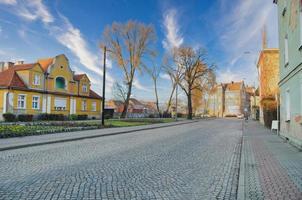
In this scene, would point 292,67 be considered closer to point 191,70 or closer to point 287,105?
point 287,105

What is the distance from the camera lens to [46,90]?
→ 120 feet

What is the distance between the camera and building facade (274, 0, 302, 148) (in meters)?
11.1

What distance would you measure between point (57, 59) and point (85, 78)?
272 inches

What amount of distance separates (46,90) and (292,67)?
1256 inches

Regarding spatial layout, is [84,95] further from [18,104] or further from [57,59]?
[18,104]

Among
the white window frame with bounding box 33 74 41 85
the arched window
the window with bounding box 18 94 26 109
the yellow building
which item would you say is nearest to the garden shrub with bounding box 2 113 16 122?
the yellow building

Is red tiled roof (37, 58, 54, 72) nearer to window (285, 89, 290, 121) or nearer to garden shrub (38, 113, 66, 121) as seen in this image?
garden shrub (38, 113, 66, 121)

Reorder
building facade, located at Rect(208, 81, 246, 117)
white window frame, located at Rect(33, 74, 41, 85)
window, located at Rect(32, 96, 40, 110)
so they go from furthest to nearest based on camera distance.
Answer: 1. building facade, located at Rect(208, 81, 246, 117)
2. white window frame, located at Rect(33, 74, 41, 85)
3. window, located at Rect(32, 96, 40, 110)

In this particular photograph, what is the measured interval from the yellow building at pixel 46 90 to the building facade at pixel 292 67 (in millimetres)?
28483

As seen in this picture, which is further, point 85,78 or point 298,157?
point 85,78

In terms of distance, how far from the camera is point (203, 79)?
176ft

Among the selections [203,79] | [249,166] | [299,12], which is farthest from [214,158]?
[203,79]

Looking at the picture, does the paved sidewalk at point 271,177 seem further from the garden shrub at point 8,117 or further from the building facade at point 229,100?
the building facade at point 229,100

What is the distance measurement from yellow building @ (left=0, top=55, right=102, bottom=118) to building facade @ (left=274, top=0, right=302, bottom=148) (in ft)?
93.4
